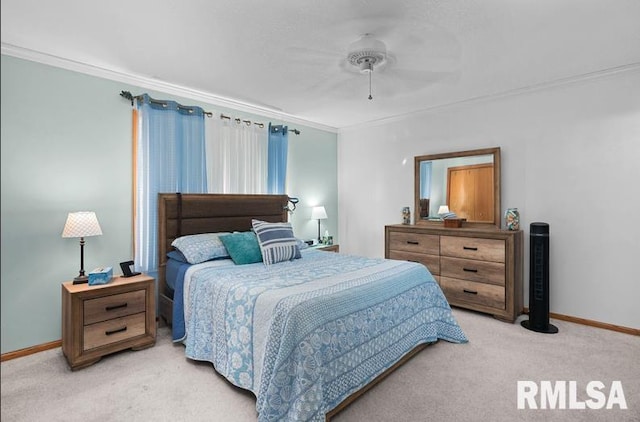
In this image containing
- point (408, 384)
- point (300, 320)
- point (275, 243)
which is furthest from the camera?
point (275, 243)

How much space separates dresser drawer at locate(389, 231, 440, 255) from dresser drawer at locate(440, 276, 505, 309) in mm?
362

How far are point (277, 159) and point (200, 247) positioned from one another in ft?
5.73

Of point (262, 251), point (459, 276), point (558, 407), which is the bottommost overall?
point (558, 407)

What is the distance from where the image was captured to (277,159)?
436 centimetres

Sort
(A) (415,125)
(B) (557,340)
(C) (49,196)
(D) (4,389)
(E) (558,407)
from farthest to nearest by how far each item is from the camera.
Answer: (A) (415,125)
(B) (557,340)
(C) (49,196)
(E) (558,407)
(D) (4,389)

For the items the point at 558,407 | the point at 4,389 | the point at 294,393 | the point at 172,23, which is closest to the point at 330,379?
the point at 294,393

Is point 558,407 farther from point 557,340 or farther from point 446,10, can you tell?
point 446,10

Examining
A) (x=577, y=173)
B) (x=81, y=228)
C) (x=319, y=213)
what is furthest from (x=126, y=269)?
(x=577, y=173)

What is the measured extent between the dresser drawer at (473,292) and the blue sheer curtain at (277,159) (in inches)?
91.2

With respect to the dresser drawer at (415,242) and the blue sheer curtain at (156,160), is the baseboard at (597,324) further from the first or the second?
the blue sheer curtain at (156,160)

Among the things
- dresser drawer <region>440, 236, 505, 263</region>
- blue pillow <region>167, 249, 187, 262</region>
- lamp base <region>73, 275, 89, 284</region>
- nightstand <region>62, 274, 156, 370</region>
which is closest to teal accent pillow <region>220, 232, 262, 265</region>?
blue pillow <region>167, 249, 187, 262</region>

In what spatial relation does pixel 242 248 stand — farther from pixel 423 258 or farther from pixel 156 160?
pixel 423 258

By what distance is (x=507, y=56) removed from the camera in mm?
2773

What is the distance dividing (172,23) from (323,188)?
328cm
